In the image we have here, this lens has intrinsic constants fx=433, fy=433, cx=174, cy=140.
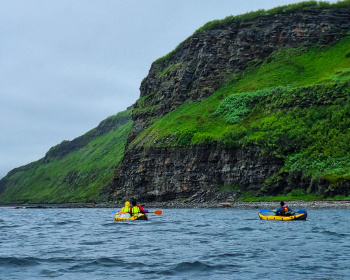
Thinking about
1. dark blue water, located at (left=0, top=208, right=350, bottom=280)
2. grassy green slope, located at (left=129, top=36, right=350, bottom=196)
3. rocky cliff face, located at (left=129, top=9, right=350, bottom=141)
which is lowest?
dark blue water, located at (left=0, top=208, right=350, bottom=280)

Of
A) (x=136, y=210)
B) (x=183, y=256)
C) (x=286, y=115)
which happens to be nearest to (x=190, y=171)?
(x=286, y=115)

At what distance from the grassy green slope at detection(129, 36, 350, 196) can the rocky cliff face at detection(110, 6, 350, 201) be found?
3.47 m

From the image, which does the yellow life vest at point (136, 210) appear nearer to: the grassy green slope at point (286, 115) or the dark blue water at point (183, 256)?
the dark blue water at point (183, 256)

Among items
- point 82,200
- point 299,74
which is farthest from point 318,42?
point 82,200

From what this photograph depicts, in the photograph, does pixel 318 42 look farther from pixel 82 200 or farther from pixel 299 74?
pixel 82 200

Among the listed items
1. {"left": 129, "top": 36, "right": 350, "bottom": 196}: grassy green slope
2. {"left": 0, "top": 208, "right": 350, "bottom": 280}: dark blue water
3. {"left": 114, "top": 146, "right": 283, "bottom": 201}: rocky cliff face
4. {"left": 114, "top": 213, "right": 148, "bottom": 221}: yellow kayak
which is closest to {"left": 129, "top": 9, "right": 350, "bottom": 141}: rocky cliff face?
{"left": 129, "top": 36, "right": 350, "bottom": 196}: grassy green slope

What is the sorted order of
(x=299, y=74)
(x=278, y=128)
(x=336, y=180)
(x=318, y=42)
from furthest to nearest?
(x=318, y=42), (x=299, y=74), (x=278, y=128), (x=336, y=180)

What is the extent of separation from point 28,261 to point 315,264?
14.5 metres

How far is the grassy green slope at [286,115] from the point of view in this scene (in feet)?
306

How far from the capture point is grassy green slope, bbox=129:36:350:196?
93312mm

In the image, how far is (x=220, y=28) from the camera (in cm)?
15088

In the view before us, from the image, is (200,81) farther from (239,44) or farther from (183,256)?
(183,256)

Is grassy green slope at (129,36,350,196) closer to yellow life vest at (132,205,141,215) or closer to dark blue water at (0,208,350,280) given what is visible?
yellow life vest at (132,205,141,215)

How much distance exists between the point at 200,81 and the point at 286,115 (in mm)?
42109
